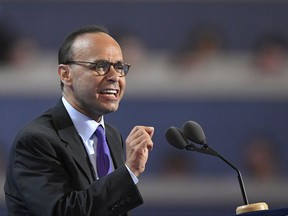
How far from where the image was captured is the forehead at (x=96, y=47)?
9.16 feet

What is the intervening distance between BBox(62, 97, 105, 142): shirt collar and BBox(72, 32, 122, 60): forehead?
0.20 m

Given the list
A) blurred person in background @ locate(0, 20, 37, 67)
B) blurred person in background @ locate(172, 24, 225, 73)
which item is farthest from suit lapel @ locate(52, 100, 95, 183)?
blurred person in background @ locate(172, 24, 225, 73)

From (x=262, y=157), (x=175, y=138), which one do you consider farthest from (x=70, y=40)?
(x=262, y=157)

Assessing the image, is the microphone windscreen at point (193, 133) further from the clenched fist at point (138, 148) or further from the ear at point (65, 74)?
the ear at point (65, 74)

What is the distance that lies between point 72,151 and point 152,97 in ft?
14.7

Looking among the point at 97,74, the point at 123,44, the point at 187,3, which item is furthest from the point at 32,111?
the point at 97,74

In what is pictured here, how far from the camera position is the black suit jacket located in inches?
98.7

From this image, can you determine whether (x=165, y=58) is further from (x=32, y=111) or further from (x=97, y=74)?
(x=97, y=74)

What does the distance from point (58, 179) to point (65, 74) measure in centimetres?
47

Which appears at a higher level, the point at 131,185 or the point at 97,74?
the point at 97,74

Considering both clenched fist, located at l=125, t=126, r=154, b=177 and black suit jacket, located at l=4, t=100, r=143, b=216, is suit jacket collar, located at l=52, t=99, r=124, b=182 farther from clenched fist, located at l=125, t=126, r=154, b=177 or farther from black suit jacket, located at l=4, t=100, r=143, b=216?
clenched fist, located at l=125, t=126, r=154, b=177

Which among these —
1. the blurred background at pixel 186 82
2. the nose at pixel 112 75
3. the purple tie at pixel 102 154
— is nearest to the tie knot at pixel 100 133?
the purple tie at pixel 102 154

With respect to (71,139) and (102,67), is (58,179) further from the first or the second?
(102,67)

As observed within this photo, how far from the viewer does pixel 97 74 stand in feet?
9.16
